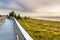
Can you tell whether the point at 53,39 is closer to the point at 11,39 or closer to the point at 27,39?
the point at 11,39

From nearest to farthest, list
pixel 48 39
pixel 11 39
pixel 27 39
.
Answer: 1. pixel 27 39
2. pixel 11 39
3. pixel 48 39

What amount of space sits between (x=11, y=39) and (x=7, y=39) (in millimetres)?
363

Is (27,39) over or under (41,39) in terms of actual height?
over

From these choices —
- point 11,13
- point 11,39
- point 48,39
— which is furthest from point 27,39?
point 11,13

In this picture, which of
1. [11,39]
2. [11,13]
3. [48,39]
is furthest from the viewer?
[11,13]

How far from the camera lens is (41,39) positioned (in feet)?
60.5

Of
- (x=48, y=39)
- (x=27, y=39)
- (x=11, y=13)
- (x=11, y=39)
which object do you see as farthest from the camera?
(x=11, y=13)

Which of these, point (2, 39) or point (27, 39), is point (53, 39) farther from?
point (27, 39)

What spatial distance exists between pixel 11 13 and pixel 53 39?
80.5 metres

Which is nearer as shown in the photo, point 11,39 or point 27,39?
point 27,39

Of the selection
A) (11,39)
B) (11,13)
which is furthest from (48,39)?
(11,13)

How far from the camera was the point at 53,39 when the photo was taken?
1869cm

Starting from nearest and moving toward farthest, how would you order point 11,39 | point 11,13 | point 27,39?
point 27,39
point 11,39
point 11,13

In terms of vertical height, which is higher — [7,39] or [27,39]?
[27,39]
